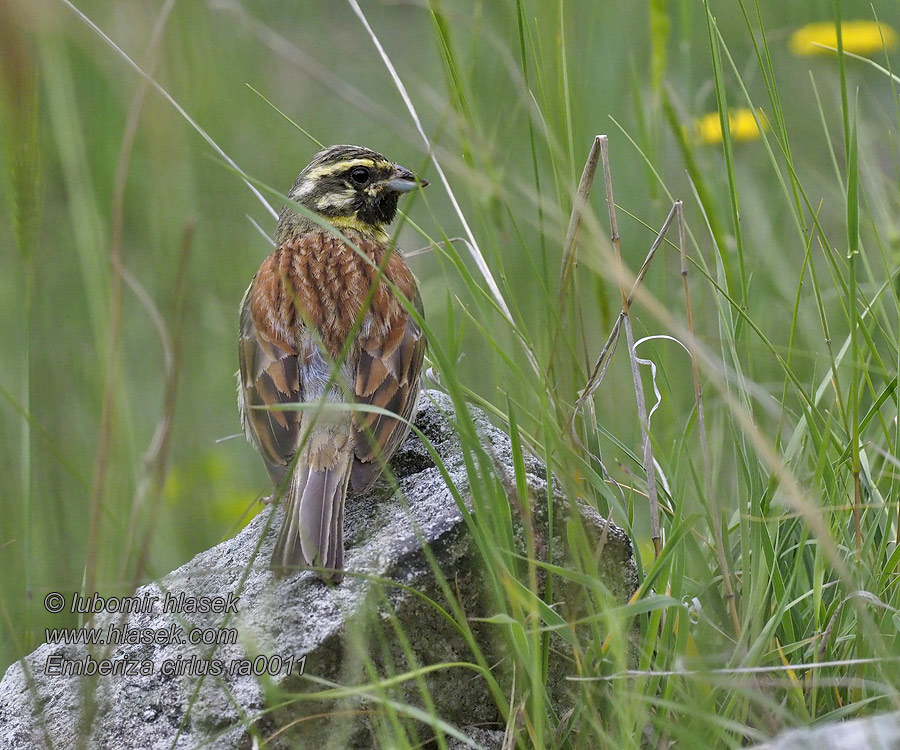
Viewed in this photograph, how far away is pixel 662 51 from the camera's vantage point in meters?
2.68

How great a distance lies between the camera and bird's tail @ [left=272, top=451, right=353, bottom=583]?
321cm

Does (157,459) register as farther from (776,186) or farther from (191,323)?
(776,186)

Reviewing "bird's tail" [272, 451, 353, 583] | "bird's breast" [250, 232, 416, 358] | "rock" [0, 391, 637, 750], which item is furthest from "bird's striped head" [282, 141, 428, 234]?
"rock" [0, 391, 637, 750]

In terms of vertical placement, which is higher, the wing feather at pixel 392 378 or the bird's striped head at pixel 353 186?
the bird's striped head at pixel 353 186

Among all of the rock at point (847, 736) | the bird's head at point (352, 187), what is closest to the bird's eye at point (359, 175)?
the bird's head at point (352, 187)

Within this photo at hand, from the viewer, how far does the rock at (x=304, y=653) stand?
281cm

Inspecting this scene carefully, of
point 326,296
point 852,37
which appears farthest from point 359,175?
point 852,37

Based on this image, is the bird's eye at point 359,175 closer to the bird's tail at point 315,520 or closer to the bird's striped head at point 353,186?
the bird's striped head at point 353,186

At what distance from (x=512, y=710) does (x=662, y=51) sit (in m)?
1.64

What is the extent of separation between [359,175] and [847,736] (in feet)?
12.3

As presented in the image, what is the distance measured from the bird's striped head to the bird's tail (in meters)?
1.95

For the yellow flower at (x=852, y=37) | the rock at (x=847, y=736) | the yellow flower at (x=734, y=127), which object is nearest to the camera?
the rock at (x=847, y=736)

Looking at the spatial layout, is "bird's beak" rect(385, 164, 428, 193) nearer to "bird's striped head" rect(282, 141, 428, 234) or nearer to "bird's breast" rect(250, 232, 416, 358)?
"bird's striped head" rect(282, 141, 428, 234)

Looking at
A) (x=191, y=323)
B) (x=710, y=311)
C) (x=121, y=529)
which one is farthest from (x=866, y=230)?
(x=121, y=529)
